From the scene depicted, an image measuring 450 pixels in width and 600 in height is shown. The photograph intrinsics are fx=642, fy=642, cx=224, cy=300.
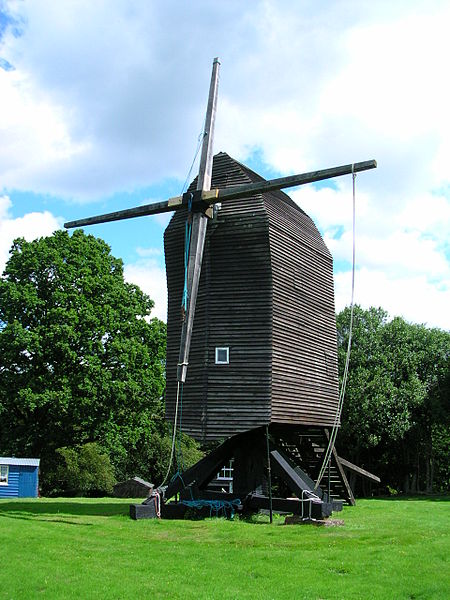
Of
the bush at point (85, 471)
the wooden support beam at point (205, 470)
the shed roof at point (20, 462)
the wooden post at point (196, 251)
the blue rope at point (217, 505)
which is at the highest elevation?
the wooden post at point (196, 251)

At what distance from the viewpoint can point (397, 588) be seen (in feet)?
24.8

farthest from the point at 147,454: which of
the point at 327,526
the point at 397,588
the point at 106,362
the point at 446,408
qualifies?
the point at 397,588

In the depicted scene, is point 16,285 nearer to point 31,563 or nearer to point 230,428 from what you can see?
point 230,428

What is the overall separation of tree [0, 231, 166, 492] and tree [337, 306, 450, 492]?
9422mm

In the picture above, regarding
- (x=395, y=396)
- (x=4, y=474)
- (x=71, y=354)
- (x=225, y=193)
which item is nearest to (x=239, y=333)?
(x=225, y=193)

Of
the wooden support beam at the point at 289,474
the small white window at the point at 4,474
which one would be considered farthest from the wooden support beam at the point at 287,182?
the small white window at the point at 4,474

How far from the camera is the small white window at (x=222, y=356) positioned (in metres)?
14.9

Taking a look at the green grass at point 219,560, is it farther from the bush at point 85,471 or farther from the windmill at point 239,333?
the bush at point 85,471

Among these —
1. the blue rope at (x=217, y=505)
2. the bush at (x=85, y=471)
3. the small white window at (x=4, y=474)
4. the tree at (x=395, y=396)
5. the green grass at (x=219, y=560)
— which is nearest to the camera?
the green grass at (x=219, y=560)

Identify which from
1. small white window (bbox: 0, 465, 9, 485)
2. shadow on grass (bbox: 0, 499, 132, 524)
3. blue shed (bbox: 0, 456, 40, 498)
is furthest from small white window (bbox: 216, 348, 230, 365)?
small white window (bbox: 0, 465, 9, 485)

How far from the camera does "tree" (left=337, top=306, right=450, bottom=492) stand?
29250mm

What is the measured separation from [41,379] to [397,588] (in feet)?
63.9

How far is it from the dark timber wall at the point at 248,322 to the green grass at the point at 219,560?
2540 millimetres

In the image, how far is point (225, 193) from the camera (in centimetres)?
1514
